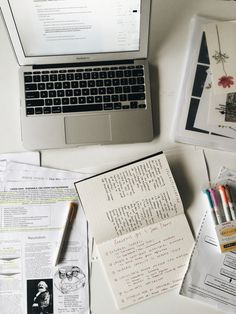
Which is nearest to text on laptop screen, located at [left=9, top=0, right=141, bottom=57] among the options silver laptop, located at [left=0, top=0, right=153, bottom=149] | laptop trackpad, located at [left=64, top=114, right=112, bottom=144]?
silver laptop, located at [left=0, top=0, right=153, bottom=149]

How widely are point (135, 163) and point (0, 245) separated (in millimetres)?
289

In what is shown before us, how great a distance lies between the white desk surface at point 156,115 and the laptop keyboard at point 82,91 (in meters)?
0.04

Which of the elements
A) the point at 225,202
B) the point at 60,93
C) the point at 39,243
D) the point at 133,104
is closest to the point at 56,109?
the point at 60,93

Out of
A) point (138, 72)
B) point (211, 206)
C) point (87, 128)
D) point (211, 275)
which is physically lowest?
point (211, 275)

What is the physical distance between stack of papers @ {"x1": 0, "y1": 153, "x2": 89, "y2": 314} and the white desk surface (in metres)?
0.03

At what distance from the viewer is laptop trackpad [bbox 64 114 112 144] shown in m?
0.86

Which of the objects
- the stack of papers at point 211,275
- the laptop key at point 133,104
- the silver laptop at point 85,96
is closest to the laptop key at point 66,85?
the silver laptop at point 85,96

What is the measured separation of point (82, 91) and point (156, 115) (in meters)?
0.15

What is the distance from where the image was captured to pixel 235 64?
2.88ft

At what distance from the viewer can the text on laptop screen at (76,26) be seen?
2.41 feet

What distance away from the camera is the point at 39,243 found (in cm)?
84

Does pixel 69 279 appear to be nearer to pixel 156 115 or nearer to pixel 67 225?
pixel 67 225

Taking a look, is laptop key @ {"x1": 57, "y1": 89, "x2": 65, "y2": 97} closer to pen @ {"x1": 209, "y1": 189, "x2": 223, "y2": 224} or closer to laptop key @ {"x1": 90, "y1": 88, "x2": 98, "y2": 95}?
laptop key @ {"x1": 90, "y1": 88, "x2": 98, "y2": 95}

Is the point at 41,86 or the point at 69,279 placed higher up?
the point at 41,86
